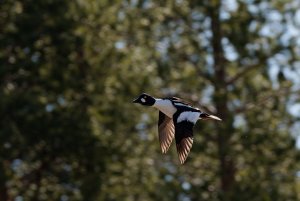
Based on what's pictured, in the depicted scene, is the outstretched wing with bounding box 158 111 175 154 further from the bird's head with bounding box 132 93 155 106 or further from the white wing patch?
the white wing patch

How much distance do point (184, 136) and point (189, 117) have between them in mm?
173

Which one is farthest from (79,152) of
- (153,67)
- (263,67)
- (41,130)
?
(263,67)

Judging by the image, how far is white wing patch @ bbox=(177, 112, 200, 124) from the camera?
8.92m

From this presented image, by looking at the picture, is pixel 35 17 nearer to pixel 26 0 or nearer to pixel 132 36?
pixel 26 0

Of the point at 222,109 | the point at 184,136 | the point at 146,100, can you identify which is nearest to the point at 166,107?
the point at 146,100

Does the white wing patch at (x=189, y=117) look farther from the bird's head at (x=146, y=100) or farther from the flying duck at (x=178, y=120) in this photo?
the bird's head at (x=146, y=100)

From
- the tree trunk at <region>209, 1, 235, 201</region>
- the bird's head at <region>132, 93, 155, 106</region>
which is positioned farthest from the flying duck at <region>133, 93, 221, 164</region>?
the tree trunk at <region>209, 1, 235, 201</region>

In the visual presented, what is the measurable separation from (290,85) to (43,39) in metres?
4.00

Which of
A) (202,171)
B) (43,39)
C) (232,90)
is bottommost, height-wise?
(202,171)

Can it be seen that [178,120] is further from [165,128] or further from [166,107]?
[165,128]

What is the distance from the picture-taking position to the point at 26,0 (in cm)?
1614

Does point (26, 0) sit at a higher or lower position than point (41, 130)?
higher

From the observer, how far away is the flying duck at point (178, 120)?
8.91 meters

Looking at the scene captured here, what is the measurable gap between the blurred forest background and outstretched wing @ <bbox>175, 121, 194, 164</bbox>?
619 centimetres
